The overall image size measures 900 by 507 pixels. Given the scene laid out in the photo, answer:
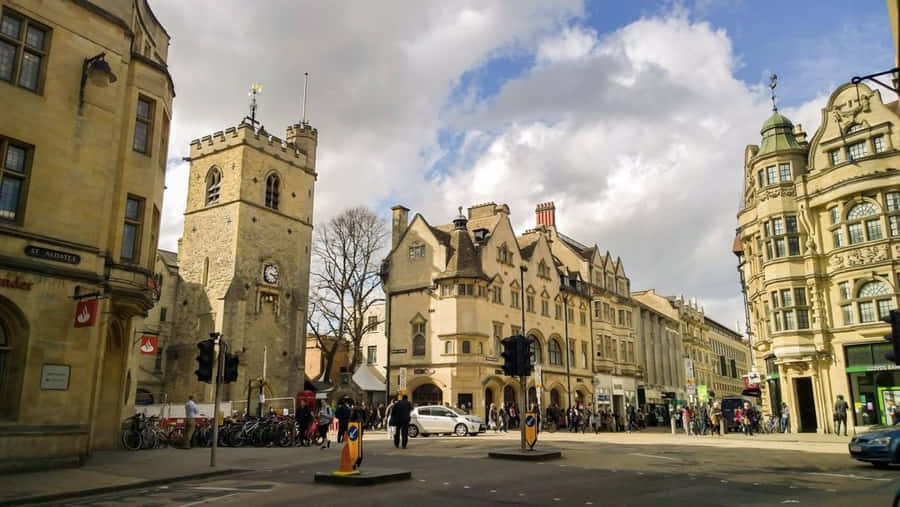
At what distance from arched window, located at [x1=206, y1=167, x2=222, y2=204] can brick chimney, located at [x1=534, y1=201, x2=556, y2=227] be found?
91.5 ft

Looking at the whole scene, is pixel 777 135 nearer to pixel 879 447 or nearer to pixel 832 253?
pixel 832 253

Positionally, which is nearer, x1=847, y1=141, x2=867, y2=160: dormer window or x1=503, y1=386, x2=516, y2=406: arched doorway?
x1=847, y1=141, x2=867, y2=160: dormer window

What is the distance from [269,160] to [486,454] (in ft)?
118

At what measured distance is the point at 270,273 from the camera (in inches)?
1857

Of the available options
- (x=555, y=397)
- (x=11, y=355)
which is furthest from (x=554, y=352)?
(x=11, y=355)

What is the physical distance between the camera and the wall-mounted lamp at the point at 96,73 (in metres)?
15.9

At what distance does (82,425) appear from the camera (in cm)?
1502

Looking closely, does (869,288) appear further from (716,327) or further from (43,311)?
(716,327)

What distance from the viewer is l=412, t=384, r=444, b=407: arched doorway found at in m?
43.3

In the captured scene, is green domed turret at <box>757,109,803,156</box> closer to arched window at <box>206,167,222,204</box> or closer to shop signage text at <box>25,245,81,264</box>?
shop signage text at <box>25,245,81,264</box>

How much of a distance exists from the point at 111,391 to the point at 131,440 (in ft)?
6.04

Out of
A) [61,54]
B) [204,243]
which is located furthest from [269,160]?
[61,54]

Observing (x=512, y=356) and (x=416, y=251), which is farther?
(x=416, y=251)

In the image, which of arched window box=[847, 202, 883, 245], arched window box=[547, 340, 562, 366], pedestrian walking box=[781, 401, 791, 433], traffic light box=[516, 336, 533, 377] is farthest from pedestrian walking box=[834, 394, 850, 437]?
arched window box=[547, 340, 562, 366]
